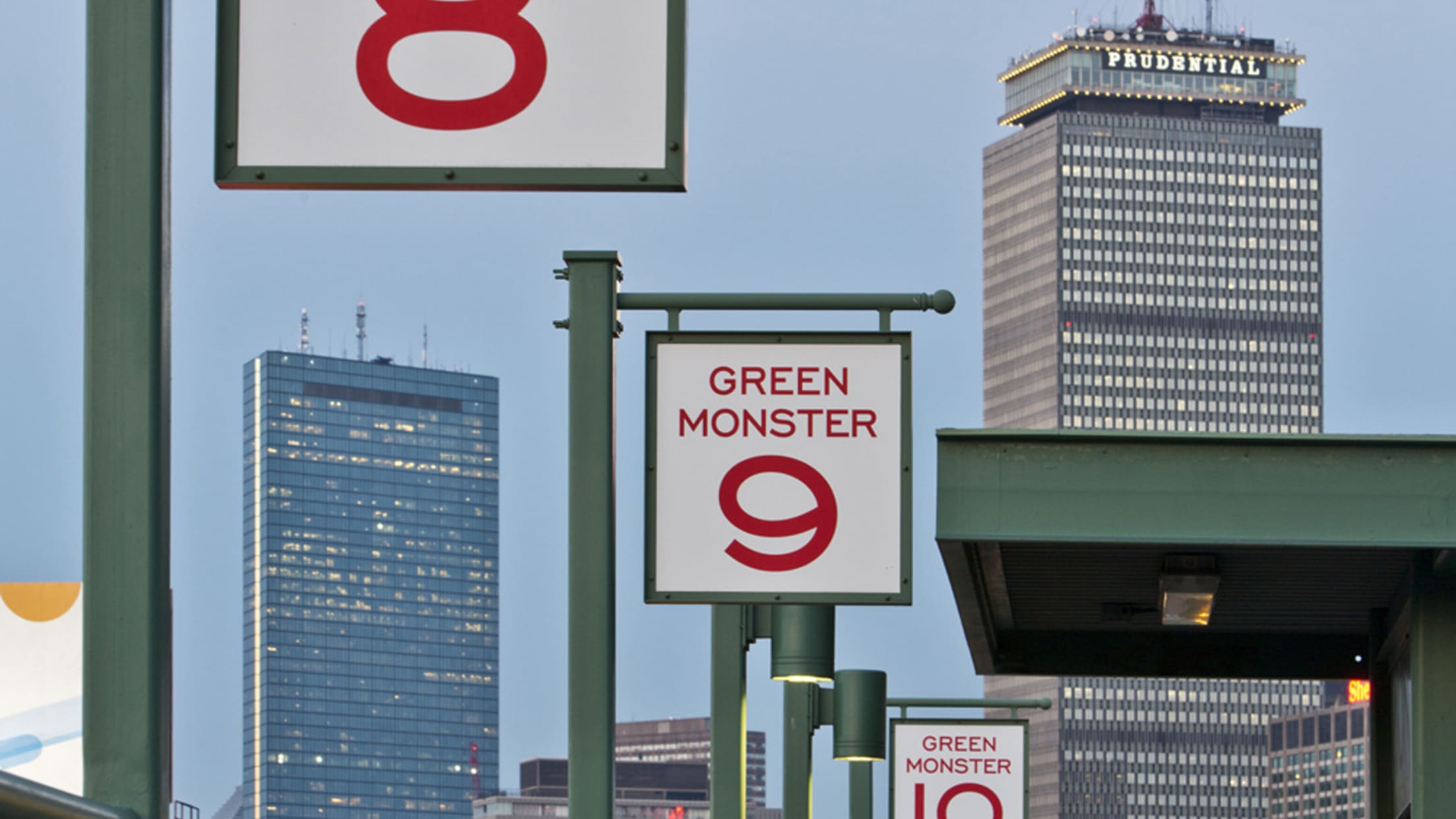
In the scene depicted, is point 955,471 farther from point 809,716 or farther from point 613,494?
point 809,716

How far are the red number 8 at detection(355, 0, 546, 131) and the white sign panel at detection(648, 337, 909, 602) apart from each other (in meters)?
3.86

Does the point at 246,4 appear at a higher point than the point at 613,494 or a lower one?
higher

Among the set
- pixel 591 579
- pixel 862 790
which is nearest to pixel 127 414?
pixel 591 579

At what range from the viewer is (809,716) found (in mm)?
20984

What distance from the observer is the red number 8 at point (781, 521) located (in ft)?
32.4

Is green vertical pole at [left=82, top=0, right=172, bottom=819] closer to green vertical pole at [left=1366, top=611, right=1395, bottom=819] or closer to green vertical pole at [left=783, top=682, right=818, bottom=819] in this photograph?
green vertical pole at [left=1366, top=611, right=1395, bottom=819]

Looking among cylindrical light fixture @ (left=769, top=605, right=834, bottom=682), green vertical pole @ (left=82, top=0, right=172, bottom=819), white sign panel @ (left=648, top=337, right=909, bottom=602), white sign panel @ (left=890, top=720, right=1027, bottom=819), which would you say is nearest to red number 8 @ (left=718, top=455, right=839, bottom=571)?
white sign panel @ (left=648, top=337, right=909, bottom=602)

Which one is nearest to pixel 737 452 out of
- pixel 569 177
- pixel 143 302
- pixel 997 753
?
pixel 569 177

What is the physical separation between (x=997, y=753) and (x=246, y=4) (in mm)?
17499

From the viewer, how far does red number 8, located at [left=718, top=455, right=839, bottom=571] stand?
389 inches

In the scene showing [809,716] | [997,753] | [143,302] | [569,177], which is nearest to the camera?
[143,302]

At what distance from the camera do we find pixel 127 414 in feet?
18.2

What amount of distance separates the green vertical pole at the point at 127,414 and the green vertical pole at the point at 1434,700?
10.2 metres

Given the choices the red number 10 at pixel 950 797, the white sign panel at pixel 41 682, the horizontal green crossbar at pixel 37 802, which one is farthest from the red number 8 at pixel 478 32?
the red number 10 at pixel 950 797
